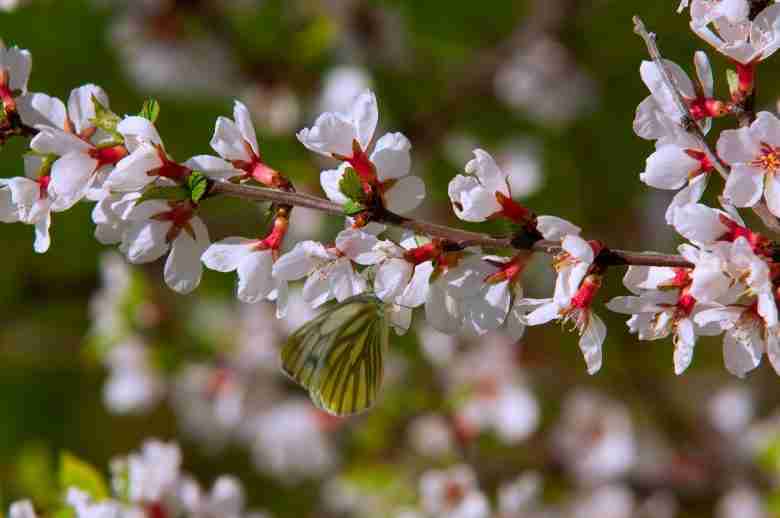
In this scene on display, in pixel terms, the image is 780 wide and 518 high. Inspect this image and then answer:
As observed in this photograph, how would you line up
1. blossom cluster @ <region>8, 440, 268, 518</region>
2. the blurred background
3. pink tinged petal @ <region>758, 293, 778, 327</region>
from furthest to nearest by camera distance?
1. the blurred background
2. blossom cluster @ <region>8, 440, 268, 518</region>
3. pink tinged petal @ <region>758, 293, 778, 327</region>

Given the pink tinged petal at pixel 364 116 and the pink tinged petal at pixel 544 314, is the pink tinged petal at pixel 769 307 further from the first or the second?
the pink tinged petal at pixel 364 116

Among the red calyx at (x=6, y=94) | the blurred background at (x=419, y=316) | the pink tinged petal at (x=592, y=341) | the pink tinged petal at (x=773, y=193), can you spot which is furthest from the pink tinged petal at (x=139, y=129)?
the blurred background at (x=419, y=316)

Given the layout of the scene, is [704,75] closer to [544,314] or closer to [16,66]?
[544,314]

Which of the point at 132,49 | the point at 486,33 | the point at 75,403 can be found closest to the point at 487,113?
the point at 486,33

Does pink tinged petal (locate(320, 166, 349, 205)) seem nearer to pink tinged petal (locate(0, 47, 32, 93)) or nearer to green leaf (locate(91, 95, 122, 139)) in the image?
green leaf (locate(91, 95, 122, 139))

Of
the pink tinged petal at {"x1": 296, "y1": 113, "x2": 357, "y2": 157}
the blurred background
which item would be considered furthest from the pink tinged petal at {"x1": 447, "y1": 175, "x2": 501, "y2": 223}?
the blurred background

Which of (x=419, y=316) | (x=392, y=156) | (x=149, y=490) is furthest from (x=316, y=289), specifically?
(x=419, y=316)
